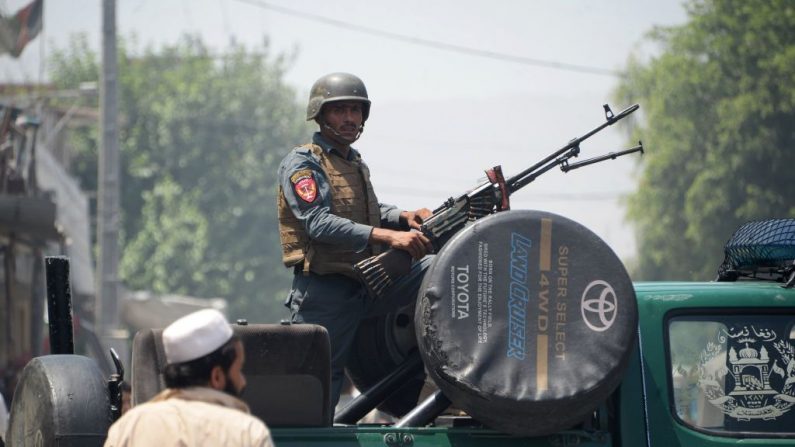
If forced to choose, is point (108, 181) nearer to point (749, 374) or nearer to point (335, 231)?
point (335, 231)

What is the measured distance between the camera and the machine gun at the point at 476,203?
5.08 meters

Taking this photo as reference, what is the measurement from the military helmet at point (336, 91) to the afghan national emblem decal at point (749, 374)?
5.73 ft

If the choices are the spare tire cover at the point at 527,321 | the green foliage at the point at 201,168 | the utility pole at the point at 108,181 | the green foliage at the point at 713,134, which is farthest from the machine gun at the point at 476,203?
the green foliage at the point at 201,168

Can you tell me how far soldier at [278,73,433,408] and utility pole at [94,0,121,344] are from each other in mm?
13989

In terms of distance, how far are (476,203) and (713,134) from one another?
26513 millimetres

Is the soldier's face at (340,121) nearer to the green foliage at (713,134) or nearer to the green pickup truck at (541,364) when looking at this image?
the green pickup truck at (541,364)

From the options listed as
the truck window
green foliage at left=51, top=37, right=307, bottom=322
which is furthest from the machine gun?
green foliage at left=51, top=37, right=307, bottom=322

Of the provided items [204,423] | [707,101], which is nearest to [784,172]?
[707,101]

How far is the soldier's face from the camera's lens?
18.1ft

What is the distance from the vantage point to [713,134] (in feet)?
102

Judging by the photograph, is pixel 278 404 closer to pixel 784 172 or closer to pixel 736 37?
pixel 784 172

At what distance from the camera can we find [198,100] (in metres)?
52.0

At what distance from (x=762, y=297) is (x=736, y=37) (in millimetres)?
27039

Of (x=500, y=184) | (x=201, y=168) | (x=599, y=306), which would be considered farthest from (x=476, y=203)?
(x=201, y=168)
